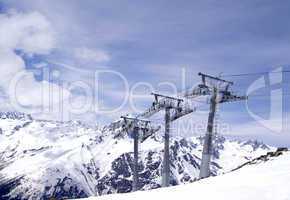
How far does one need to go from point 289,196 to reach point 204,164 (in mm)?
46837

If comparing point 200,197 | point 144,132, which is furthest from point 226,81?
point 200,197

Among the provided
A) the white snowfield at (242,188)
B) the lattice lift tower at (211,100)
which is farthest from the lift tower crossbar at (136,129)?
the white snowfield at (242,188)

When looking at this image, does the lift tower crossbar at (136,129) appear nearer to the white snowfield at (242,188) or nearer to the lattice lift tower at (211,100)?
the lattice lift tower at (211,100)

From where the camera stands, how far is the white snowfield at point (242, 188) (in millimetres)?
33156

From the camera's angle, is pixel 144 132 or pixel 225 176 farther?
pixel 144 132

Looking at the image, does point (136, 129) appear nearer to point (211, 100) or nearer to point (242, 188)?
point (211, 100)

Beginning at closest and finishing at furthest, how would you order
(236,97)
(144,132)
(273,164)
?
(273,164), (236,97), (144,132)

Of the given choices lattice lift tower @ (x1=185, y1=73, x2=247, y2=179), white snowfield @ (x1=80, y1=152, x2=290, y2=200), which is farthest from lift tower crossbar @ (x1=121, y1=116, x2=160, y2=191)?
white snowfield @ (x1=80, y1=152, x2=290, y2=200)

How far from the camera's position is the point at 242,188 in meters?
35.1

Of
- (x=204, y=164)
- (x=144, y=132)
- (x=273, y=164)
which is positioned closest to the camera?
(x=273, y=164)

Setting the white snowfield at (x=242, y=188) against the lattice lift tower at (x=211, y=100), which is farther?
the lattice lift tower at (x=211, y=100)

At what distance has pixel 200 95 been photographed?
8312cm

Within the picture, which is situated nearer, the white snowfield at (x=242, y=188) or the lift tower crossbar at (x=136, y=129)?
the white snowfield at (x=242, y=188)

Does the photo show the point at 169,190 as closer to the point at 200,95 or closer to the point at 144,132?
the point at 200,95
